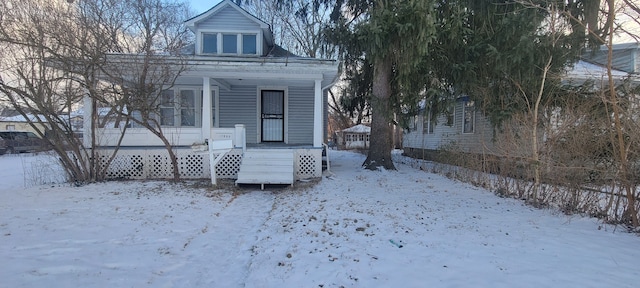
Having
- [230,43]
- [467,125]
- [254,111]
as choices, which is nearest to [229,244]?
[254,111]

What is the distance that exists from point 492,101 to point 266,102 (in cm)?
757

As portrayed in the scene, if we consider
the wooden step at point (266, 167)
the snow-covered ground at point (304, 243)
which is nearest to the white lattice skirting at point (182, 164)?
the wooden step at point (266, 167)

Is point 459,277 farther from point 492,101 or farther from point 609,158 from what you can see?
point 492,101

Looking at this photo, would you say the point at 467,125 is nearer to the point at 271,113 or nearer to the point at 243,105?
the point at 271,113

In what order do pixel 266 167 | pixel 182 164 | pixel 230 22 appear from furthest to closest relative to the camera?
pixel 230 22
pixel 182 164
pixel 266 167

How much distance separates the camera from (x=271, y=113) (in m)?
12.6

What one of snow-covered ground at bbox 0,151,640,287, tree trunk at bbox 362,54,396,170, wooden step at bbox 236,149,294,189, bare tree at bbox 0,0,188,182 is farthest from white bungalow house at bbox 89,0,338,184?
snow-covered ground at bbox 0,151,640,287

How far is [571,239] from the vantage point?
4.36 meters

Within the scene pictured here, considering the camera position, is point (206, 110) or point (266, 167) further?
point (206, 110)

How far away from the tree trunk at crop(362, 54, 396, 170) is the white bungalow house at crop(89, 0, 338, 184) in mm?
1552

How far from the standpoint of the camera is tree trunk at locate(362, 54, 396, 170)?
35.5 ft

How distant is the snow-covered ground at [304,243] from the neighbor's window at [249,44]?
6596mm

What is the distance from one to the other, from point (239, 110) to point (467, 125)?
9610mm

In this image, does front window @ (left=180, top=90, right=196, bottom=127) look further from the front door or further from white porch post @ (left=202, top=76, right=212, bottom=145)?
white porch post @ (left=202, top=76, right=212, bottom=145)
